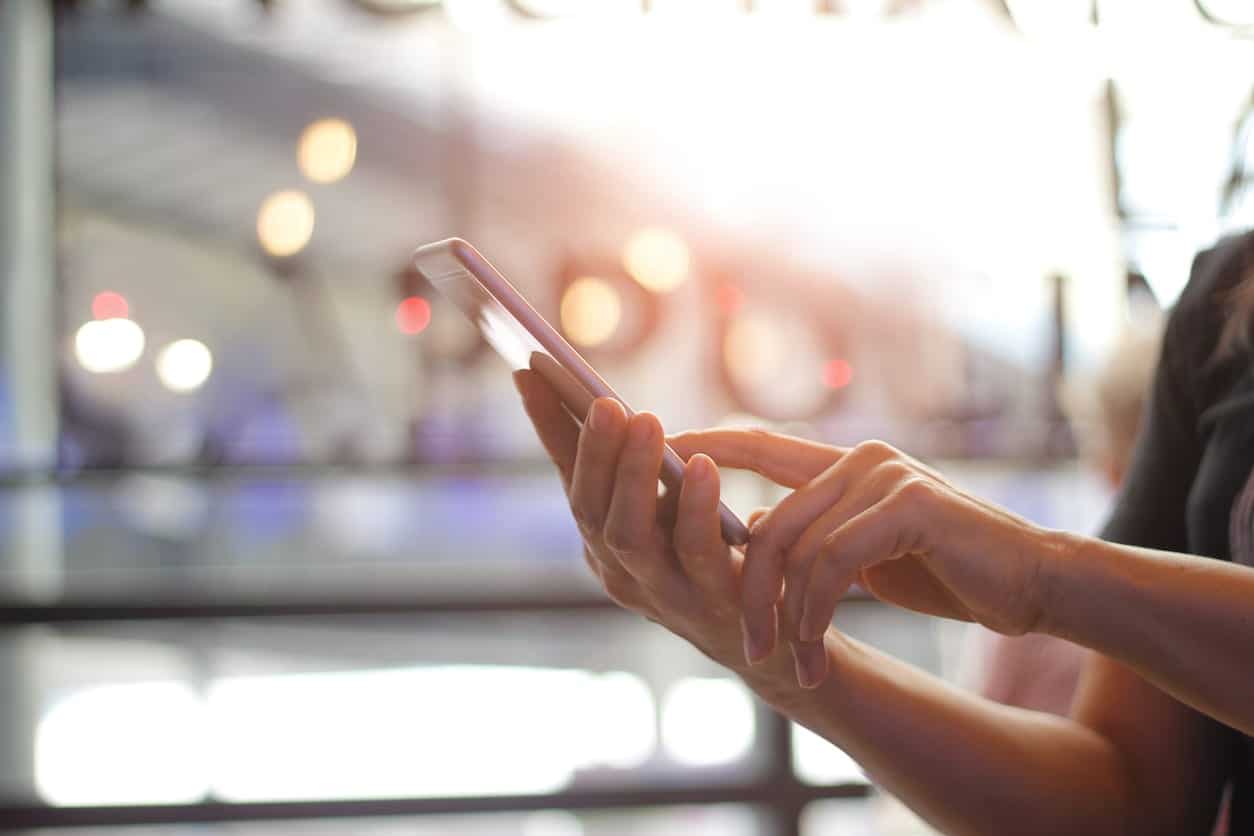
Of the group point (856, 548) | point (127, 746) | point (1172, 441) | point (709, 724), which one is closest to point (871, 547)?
point (856, 548)

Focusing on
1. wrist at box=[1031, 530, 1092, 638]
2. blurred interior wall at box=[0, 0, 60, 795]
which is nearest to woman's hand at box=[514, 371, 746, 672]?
wrist at box=[1031, 530, 1092, 638]

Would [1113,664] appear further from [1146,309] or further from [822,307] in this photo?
[1146,309]

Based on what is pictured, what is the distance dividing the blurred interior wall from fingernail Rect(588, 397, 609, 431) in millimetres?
2306

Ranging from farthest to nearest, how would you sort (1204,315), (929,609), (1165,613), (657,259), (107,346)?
1. (657,259)
2. (107,346)
3. (1204,315)
4. (929,609)
5. (1165,613)

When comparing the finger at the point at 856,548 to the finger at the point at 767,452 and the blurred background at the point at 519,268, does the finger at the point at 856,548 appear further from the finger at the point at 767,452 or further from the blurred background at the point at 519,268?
the blurred background at the point at 519,268

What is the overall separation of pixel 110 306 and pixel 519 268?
887mm

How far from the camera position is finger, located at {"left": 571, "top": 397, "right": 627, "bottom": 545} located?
0.64 meters

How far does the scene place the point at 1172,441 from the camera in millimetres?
838

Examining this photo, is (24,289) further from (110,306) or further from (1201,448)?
(1201,448)

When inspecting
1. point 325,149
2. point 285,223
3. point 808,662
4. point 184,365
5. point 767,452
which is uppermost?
point 325,149

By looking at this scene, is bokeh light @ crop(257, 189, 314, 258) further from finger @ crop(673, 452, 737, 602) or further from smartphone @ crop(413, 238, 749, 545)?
finger @ crop(673, 452, 737, 602)

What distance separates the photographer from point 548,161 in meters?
2.72

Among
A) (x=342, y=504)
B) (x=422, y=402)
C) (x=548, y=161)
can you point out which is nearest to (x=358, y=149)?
(x=548, y=161)

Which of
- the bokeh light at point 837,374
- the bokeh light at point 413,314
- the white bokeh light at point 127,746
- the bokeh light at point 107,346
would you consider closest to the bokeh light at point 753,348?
the bokeh light at point 837,374
